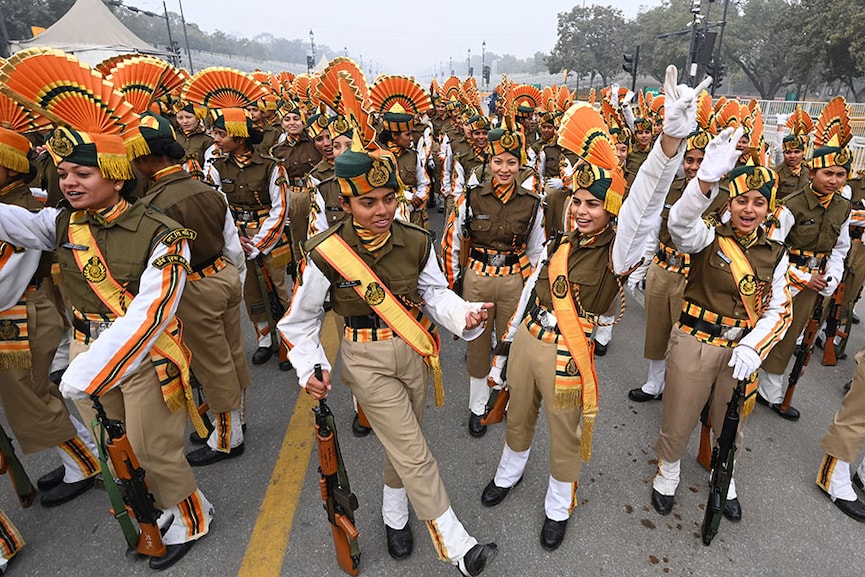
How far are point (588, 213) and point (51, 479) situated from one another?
4052 millimetres

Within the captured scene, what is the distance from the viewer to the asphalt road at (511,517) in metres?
2.96

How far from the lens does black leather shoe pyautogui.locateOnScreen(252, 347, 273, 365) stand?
5.31 m

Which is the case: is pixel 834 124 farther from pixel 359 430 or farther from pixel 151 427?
pixel 151 427

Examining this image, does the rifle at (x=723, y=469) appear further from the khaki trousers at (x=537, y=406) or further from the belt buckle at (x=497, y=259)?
the belt buckle at (x=497, y=259)

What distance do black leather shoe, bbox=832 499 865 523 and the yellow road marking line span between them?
366cm

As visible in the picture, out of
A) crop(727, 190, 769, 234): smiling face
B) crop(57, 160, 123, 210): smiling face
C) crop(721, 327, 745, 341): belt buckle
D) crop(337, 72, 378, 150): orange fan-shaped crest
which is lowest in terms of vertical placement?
crop(721, 327, 745, 341): belt buckle

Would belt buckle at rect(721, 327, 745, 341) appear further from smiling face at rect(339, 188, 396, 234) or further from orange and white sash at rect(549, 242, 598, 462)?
smiling face at rect(339, 188, 396, 234)

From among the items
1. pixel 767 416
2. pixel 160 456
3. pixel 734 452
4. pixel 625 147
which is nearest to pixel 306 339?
pixel 160 456

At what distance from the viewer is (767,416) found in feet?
14.6

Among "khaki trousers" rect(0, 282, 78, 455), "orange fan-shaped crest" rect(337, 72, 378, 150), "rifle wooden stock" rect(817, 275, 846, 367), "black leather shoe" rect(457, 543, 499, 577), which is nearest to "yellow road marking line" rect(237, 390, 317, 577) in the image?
"black leather shoe" rect(457, 543, 499, 577)

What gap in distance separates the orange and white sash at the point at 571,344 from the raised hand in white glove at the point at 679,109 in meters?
0.88

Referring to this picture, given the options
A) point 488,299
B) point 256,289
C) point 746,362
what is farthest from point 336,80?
point 746,362

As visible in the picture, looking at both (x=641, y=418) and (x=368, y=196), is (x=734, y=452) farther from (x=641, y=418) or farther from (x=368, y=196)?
(x=368, y=196)

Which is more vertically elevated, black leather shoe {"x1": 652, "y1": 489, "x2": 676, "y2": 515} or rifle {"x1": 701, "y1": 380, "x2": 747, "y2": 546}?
rifle {"x1": 701, "y1": 380, "x2": 747, "y2": 546}
